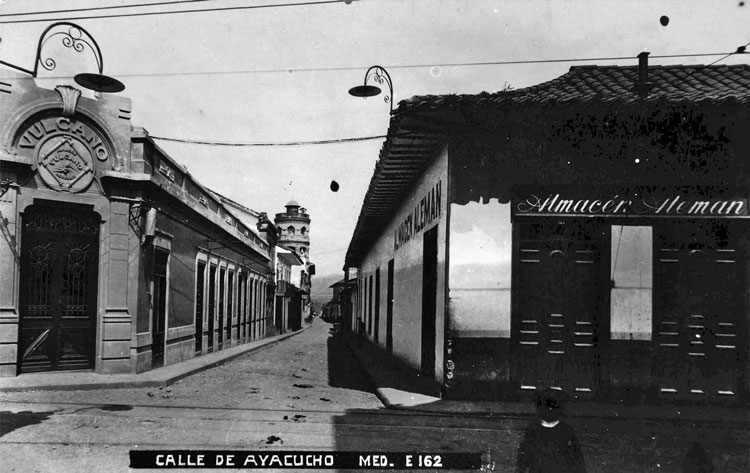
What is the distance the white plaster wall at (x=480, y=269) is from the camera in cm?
894

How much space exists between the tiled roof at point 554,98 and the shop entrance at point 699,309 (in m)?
2.13

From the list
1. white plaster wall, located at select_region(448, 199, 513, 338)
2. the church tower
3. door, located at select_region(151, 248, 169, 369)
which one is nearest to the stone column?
door, located at select_region(151, 248, 169, 369)

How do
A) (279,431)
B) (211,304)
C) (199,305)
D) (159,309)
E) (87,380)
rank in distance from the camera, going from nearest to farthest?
(279,431)
(87,380)
(159,309)
(199,305)
(211,304)

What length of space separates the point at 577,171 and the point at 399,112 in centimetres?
285

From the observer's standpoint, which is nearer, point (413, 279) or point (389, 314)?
point (413, 279)

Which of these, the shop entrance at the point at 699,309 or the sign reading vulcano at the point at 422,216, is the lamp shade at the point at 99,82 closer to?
the sign reading vulcano at the point at 422,216

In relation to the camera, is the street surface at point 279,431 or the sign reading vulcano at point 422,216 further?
the sign reading vulcano at point 422,216

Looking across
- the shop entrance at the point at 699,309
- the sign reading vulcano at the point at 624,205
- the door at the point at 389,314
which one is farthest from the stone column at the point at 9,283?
the shop entrance at the point at 699,309

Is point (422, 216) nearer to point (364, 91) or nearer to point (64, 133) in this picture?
point (364, 91)

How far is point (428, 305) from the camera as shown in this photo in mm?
12188

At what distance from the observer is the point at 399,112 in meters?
8.40
